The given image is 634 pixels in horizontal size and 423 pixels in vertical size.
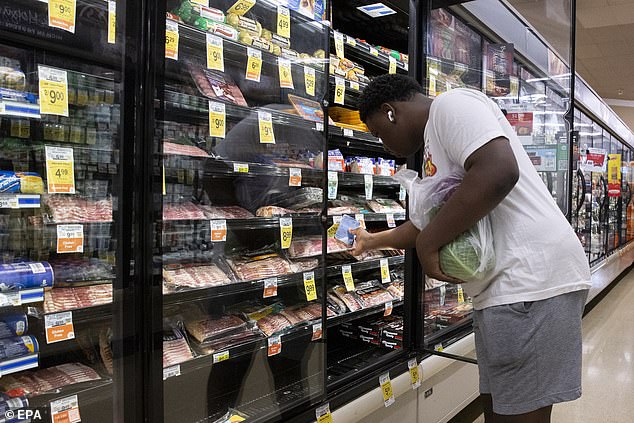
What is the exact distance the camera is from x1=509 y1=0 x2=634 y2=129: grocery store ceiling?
133 inches

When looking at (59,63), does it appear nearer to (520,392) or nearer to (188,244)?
(188,244)

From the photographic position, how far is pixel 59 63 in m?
1.56

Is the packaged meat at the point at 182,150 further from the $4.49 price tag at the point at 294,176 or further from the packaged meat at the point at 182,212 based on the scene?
the $4.49 price tag at the point at 294,176

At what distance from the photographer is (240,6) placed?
216 cm

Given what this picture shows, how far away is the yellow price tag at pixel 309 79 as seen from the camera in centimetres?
242

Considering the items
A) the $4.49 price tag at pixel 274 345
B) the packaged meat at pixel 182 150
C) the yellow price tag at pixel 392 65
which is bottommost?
the $4.49 price tag at pixel 274 345

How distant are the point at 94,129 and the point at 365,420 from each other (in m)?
1.78

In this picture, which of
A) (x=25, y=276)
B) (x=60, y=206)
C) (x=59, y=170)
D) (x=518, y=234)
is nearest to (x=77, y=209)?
(x=60, y=206)

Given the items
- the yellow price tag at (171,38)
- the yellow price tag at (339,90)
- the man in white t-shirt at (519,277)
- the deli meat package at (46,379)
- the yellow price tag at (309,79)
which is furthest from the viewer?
the yellow price tag at (339,90)

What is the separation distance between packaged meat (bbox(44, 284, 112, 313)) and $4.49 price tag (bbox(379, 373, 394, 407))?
4.74 ft

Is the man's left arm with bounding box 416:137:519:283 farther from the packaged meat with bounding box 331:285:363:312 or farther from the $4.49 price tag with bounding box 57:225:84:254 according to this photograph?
the packaged meat with bounding box 331:285:363:312

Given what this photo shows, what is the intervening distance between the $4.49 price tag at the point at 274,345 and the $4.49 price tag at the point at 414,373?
870mm

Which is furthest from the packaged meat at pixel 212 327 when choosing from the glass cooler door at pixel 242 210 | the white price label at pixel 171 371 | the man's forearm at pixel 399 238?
the man's forearm at pixel 399 238

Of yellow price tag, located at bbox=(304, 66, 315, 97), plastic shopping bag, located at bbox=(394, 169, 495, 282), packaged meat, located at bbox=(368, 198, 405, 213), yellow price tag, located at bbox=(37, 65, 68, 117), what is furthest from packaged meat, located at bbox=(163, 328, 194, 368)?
packaged meat, located at bbox=(368, 198, 405, 213)
